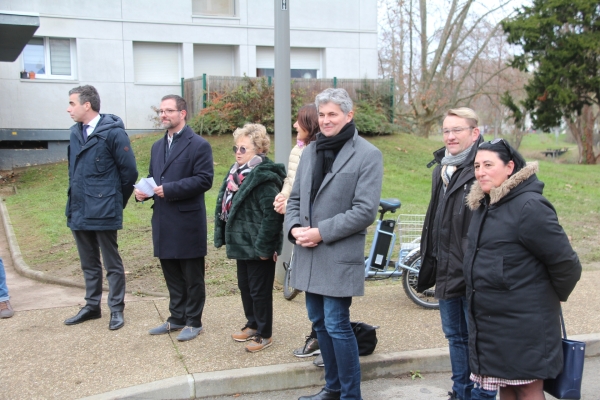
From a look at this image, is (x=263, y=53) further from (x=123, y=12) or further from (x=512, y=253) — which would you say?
(x=512, y=253)

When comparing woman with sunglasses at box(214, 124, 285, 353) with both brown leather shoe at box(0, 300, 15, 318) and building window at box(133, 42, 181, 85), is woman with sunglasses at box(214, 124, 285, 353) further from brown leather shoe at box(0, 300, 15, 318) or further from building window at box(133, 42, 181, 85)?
building window at box(133, 42, 181, 85)

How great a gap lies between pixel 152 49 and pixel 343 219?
18.6 m

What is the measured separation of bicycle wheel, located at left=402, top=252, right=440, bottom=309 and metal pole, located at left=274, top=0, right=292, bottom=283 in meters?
1.30

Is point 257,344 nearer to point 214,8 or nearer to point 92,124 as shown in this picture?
point 92,124

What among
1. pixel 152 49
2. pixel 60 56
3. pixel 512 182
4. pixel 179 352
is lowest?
pixel 179 352

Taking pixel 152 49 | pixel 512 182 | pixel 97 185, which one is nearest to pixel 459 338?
pixel 512 182

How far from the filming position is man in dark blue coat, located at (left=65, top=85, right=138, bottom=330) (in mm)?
5328

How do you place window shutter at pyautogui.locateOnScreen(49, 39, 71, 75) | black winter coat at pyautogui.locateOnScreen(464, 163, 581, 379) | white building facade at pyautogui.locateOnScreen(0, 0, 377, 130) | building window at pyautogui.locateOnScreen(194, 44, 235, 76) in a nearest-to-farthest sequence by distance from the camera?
black winter coat at pyautogui.locateOnScreen(464, 163, 581, 379)
white building facade at pyautogui.locateOnScreen(0, 0, 377, 130)
window shutter at pyautogui.locateOnScreen(49, 39, 71, 75)
building window at pyautogui.locateOnScreen(194, 44, 235, 76)

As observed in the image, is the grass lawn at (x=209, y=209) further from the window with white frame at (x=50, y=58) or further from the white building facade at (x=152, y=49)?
the window with white frame at (x=50, y=58)

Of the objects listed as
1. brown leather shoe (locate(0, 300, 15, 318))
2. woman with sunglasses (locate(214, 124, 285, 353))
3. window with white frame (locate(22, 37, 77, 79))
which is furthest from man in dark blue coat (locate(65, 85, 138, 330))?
window with white frame (locate(22, 37, 77, 79))

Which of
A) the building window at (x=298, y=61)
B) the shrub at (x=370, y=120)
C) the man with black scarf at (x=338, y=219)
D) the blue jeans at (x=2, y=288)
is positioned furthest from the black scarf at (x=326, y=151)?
the building window at (x=298, y=61)

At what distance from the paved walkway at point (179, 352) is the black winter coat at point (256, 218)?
2.86ft

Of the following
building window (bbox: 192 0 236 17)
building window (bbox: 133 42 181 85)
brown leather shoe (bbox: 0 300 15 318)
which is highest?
building window (bbox: 192 0 236 17)

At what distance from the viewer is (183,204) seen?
5082mm
